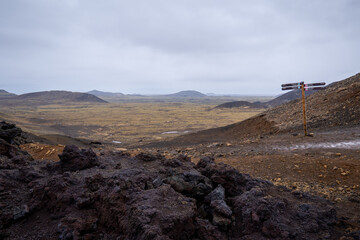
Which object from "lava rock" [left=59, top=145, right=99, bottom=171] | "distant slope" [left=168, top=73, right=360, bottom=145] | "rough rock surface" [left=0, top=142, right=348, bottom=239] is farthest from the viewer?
"distant slope" [left=168, top=73, right=360, bottom=145]

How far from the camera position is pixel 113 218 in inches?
116

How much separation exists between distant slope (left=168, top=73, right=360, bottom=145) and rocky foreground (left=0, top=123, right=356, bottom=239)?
1106cm

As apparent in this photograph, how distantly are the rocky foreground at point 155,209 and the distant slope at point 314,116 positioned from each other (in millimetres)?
11055

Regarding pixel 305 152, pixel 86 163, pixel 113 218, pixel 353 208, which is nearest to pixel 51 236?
pixel 113 218

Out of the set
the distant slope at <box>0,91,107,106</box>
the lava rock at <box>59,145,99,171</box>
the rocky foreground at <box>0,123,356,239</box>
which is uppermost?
the distant slope at <box>0,91,107,106</box>

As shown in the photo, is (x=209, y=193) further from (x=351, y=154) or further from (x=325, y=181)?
(x=351, y=154)

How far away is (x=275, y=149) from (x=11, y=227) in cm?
872

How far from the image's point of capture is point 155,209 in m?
2.88

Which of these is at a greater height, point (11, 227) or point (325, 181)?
point (11, 227)

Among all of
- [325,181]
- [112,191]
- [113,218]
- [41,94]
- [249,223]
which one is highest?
[41,94]

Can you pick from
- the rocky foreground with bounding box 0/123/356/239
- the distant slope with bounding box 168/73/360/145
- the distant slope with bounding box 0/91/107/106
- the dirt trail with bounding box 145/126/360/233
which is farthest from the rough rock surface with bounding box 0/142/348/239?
the distant slope with bounding box 0/91/107/106

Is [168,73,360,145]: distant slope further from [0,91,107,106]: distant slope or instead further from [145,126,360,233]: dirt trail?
[0,91,107,106]: distant slope

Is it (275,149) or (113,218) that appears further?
(275,149)

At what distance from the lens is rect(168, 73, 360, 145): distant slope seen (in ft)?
42.6
